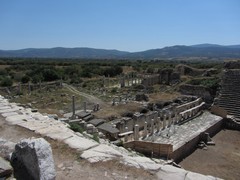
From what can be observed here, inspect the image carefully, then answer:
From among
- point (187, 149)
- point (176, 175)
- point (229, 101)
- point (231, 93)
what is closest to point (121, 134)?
point (187, 149)

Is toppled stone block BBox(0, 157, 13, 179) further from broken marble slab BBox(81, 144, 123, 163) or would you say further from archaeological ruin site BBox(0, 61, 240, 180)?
broken marble slab BBox(81, 144, 123, 163)

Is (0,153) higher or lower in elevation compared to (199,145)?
higher

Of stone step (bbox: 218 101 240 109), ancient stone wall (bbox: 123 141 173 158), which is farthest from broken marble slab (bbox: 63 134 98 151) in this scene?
stone step (bbox: 218 101 240 109)

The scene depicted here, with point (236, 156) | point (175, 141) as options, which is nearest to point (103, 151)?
point (175, 141)

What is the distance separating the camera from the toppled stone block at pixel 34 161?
4023 millimetres

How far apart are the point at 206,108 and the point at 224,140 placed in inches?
241

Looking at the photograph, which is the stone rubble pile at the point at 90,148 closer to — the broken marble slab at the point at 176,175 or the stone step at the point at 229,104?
the broken marble slab at the point at 176,175

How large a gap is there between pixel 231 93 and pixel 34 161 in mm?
23145

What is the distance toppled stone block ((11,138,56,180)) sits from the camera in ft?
13.2

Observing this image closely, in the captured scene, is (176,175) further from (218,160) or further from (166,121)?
(166,121)

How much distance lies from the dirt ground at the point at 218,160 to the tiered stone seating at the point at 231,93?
4.95 m

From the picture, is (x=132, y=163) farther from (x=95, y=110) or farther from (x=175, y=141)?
(x=95, y=110)

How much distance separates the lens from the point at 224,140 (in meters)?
17.7

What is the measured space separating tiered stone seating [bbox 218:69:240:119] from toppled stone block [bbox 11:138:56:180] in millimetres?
19923
